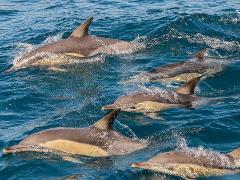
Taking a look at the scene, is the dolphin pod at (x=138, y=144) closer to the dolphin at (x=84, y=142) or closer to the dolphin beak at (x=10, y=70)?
the dolphin at (x=84, y=142)

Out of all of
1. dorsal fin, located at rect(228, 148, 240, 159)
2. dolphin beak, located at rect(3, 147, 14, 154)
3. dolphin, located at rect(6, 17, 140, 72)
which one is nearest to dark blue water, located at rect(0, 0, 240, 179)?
dolphin beak, located at rect(3, 147, 14, 154)

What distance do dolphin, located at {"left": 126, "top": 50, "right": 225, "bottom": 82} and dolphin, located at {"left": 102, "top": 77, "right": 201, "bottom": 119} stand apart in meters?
2.16

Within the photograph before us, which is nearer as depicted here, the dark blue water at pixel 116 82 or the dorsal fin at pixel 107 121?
the dark blue water at pixel 116 82

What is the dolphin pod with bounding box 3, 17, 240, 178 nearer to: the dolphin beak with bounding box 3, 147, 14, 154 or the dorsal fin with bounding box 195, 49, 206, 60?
the dolphin beak with bounding box 3, 147, 14, 154

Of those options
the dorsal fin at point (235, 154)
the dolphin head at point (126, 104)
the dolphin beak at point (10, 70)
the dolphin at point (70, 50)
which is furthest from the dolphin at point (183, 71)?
the dorsal fin at point (235, 154)

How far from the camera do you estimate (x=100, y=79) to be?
19.1 metres

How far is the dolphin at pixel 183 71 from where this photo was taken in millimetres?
18984

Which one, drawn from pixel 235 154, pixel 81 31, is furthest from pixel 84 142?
pixel 81 31

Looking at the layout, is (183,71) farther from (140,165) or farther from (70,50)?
(140,165)

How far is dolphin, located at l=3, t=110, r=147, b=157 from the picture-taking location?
1289 centimetres

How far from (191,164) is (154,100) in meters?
4.64

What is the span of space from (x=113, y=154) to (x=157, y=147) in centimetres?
111

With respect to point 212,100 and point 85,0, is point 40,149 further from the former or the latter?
point 85,0

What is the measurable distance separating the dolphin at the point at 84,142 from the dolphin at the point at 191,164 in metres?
1.35
